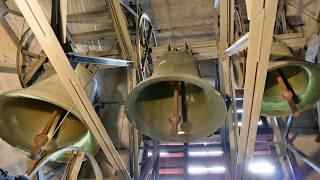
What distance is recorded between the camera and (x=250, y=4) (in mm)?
937

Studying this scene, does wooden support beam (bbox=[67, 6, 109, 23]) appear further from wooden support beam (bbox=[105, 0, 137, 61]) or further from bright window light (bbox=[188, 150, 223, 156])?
bright window light (bbox=[188, 150, 223, 156])

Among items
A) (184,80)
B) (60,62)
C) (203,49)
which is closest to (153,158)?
(203,49)

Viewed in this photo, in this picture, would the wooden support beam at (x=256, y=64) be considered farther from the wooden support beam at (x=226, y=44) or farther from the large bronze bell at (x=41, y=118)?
the large bronze bell at (x=41, y=118)

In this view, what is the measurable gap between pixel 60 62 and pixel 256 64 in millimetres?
772

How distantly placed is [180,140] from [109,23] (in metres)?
1.97

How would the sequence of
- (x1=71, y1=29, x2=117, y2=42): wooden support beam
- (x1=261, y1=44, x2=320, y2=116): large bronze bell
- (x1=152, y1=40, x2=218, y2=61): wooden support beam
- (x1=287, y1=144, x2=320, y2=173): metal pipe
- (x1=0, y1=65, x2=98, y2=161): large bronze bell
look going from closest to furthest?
1. (x1=0, y1=65, x2=98, y2=161): large bronze bell
2. (x1=261, y1=44, x2=320, y2=116): large bronze bell
3. (x1=287, y1=144, x2=320, y2=173): metal pipe
4. (x1=152, y1=40, x2=218, y2=61): wooden support beam
5. (x1=71, y1=29, x2=117, y2=42): wooden support beam

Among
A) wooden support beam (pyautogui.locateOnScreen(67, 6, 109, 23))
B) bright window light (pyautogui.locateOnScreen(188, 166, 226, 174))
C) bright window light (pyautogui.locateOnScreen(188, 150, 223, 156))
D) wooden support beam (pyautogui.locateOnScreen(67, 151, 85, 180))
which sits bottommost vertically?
bright window light (pyautogui.locateOnScreen(188, 166, 226, 174))

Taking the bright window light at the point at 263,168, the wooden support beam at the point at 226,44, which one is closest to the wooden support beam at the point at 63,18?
the wooden support beam at the point at 226,44

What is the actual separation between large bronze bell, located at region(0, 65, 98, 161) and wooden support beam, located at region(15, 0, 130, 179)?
92 millimetres

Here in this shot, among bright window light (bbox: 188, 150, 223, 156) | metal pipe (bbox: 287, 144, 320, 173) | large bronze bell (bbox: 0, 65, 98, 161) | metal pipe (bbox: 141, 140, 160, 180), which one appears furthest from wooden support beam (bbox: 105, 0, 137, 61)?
metal pipe (bbox: 287, 144, 320, 173)

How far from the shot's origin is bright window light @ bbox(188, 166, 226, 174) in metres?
2.68

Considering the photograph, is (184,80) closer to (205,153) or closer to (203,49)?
(203,49)

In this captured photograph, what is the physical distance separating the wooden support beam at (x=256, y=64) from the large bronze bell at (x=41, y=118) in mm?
807

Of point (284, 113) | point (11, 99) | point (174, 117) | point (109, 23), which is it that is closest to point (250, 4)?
point (174, 117)
